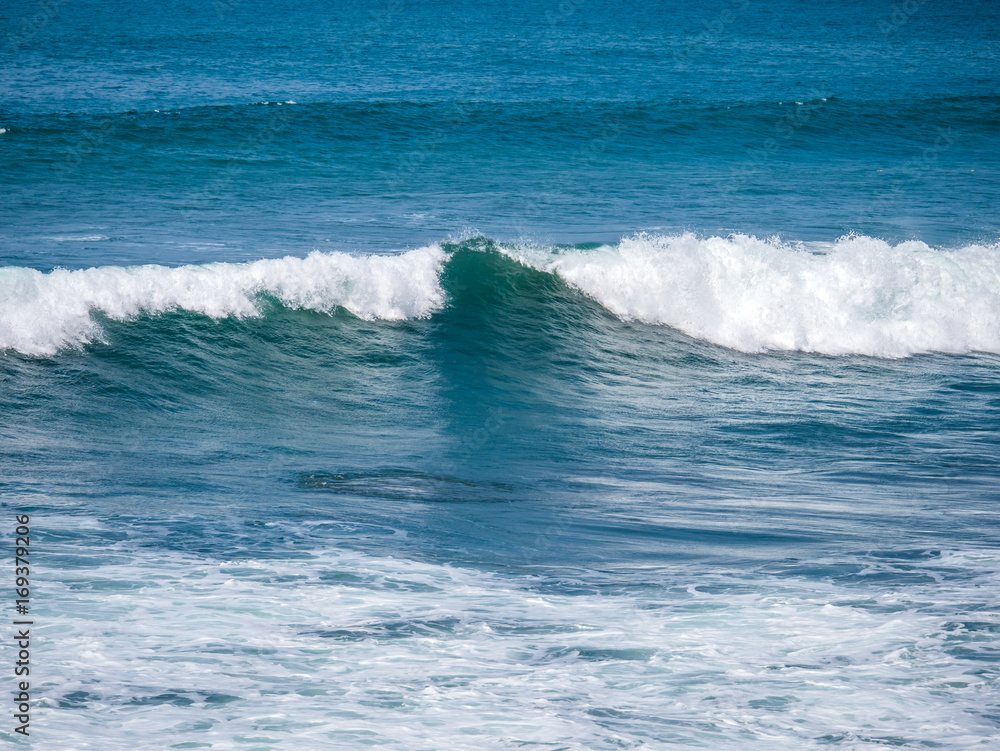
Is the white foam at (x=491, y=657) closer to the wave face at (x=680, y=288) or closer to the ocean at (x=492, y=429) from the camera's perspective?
the ocean at (x=492, y=429)

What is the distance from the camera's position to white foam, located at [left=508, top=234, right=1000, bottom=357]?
12.9 m

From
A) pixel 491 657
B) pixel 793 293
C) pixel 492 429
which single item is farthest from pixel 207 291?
pixel 491 657

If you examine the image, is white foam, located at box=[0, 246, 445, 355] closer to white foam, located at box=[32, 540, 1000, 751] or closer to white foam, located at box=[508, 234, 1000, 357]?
white foam, located at box=[508, 234, 1000, 357]

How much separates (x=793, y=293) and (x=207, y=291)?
7.53 meters

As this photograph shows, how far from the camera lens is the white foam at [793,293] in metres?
12.9

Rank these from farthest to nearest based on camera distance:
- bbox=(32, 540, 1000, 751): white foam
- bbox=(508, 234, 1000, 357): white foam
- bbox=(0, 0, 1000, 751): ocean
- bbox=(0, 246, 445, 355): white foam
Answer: bbox=(508, 234, 1000, 357): white foam < bbox=(0, 246, 445, 355): white foam < bbox=(0, 0, 1000, 751): ocean < bbox=(32, 540, 1000, 751): white foam

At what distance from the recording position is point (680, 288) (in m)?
13.4

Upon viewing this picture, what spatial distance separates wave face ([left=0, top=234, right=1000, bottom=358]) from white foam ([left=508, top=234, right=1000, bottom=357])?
0.7 inches

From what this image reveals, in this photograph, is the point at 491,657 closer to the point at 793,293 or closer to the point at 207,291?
the point at 207,291

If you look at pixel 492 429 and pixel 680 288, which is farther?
pixel 680 288

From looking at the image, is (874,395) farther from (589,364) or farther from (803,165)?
(803,165)

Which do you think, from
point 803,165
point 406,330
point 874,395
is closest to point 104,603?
point 406,330

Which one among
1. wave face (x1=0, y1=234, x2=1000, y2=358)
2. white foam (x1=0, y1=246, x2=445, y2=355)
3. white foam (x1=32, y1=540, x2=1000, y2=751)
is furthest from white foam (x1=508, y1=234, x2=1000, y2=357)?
white foam (x1=32, y1=540, x2=1000, y2=751)

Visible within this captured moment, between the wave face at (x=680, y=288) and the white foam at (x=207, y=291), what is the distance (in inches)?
0.6
